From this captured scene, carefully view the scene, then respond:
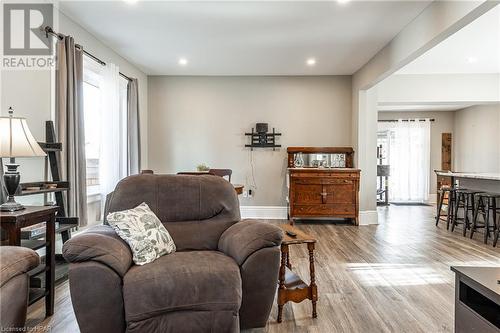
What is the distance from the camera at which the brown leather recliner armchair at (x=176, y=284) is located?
5.66 ft

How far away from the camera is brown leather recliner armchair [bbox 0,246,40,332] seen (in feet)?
4.94

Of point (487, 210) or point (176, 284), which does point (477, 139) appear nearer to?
point (487, 210)

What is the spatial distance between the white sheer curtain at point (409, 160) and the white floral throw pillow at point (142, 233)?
8.02 metres

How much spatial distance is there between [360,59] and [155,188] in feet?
13.2

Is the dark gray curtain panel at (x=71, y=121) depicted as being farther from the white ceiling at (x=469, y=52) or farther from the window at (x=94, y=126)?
the white ceiling at (x=469, y=52)

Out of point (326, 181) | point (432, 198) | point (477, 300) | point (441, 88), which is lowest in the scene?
point (432, 198)

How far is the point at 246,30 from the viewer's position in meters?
3.97

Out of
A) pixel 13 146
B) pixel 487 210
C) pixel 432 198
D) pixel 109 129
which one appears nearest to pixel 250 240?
pixel 13 146

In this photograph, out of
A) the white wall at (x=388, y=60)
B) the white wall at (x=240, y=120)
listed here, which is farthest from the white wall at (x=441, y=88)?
the white wall at (x=240, y=120)

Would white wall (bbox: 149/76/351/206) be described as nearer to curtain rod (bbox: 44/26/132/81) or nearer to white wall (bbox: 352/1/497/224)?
white wall (bbox: 352/1/497/224)

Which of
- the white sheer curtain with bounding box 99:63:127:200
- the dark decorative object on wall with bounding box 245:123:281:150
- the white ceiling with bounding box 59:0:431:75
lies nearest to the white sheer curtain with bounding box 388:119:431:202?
the white ceiling with bounding box 59:0:431:75

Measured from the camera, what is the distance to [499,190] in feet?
16.0

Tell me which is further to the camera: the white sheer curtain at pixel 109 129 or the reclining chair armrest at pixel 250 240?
the white sheer curtain at pixel 109 129

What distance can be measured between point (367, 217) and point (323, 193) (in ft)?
3.09
